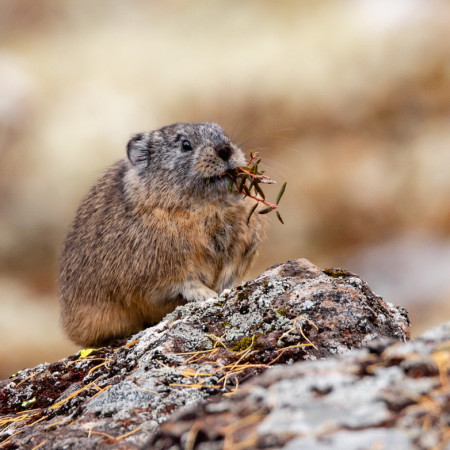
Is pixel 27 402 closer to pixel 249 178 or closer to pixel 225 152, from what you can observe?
pixel 249 178

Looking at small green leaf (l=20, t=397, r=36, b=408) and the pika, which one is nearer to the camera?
small green leaf (l=20, t=397, r=36, b=408)

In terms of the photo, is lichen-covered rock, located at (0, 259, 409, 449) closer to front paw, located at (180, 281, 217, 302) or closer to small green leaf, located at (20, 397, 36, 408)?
small green leaf, located at (20, 397, 36, 408)

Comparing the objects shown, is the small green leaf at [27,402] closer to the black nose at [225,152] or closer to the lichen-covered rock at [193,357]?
the lichen-covered rock at [193,357]

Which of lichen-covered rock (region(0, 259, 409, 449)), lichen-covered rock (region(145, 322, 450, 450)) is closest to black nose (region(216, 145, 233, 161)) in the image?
lichen-covered rock (region(0, 259, 409, 449))

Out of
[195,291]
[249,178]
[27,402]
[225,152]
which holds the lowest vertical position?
[27,402]

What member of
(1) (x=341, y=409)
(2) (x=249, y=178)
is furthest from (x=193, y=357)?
(2) (x=249, y=178)

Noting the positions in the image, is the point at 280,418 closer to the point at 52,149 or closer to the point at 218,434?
the point at 218,434
